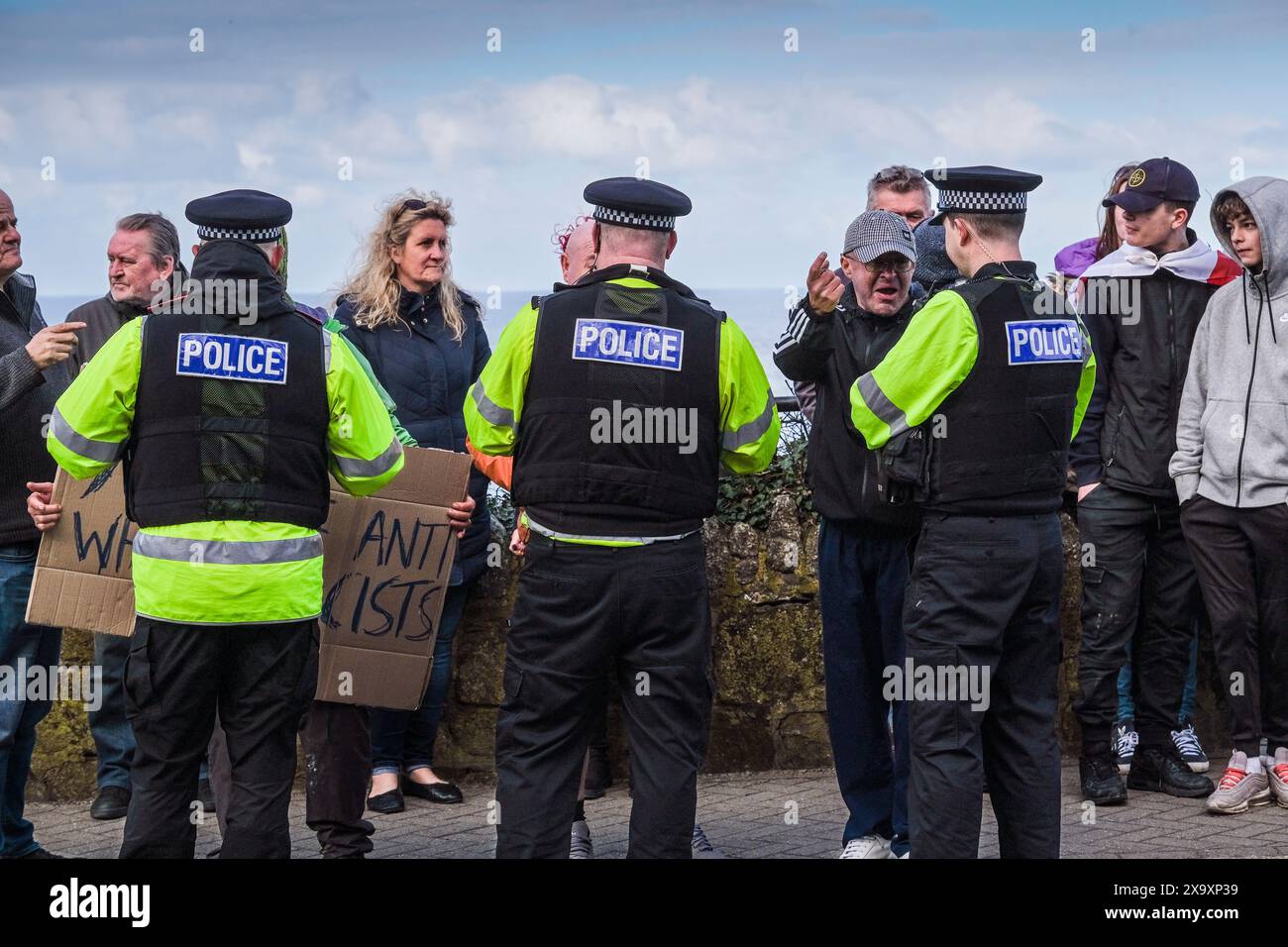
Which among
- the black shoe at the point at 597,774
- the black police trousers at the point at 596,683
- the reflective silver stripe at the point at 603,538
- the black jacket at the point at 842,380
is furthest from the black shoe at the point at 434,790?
the reflective silver stripe at the point at 603,538

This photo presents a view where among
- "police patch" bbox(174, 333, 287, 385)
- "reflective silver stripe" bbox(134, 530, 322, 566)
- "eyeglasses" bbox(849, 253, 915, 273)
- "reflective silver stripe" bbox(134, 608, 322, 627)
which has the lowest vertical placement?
"reflective silver stripe" bbox(134, 608, 322, 627)

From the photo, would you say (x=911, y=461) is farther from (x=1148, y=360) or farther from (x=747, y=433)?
(x=1148, y=360)

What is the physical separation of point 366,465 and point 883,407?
5.07 ft

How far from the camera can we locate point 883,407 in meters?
5.08

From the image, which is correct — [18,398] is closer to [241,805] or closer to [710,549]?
[241,805]

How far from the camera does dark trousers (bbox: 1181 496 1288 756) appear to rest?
6.51m

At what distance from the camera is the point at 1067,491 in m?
7.37

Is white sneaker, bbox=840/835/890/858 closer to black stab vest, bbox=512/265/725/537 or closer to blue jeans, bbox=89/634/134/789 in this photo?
black stab vest, bbox=512/265/725/537

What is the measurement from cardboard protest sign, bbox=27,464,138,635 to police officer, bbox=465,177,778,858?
1.52 m

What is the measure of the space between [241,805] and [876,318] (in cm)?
257

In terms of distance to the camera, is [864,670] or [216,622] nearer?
[216,622]

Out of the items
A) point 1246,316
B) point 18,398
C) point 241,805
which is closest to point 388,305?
point 18,398

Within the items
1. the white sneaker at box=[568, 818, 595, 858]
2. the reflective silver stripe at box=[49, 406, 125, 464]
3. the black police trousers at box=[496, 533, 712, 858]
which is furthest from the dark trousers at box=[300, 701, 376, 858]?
the reflective silver stripe at box=[49, 406, 125, 464]

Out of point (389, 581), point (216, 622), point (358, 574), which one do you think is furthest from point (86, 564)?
point (216, 622)
